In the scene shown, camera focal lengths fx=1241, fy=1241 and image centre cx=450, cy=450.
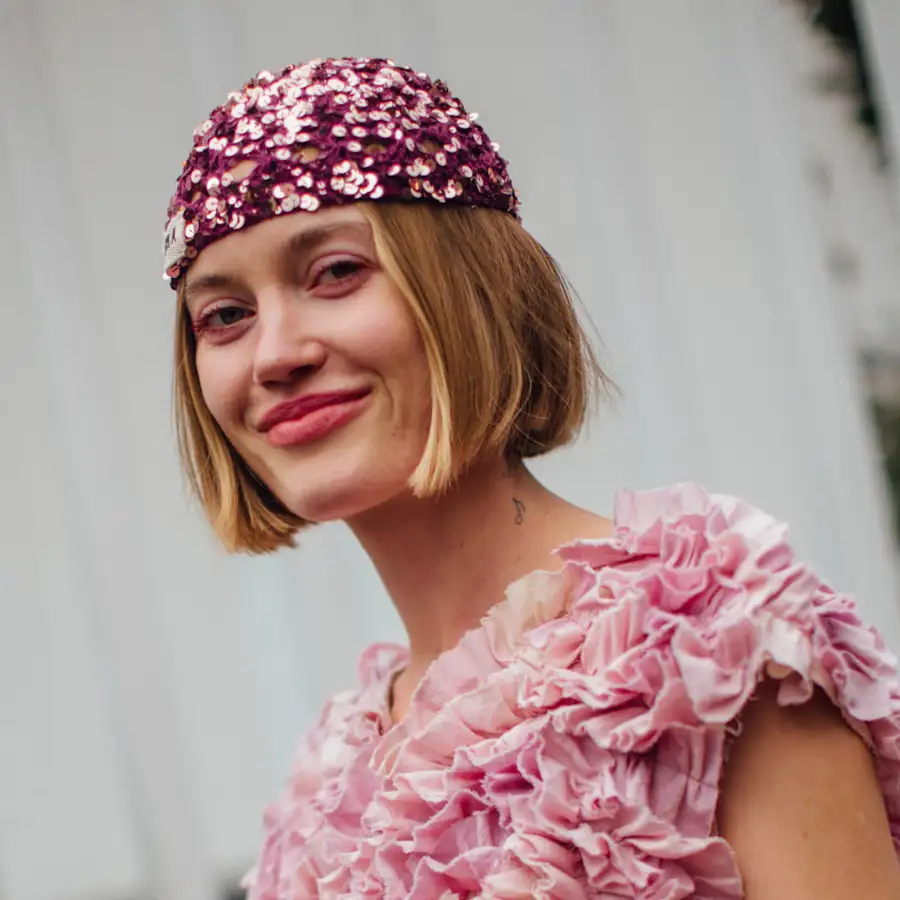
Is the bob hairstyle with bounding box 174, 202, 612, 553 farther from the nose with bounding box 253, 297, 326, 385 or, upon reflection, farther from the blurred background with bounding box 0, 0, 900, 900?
the blurred background with bounding box 0, 0, 900, 900

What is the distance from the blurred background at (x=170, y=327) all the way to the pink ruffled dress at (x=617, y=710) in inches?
39.3

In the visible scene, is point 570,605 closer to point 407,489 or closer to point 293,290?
point 407,489

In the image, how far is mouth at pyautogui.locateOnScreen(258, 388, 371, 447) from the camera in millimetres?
980

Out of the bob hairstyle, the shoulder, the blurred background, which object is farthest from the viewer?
the blurred background

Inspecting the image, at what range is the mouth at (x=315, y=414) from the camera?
98 centimetres

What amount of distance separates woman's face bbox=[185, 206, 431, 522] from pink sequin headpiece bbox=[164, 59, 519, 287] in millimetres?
23

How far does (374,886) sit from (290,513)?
0.38 meters

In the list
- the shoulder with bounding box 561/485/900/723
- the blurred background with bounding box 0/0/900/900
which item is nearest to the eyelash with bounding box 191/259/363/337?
the shoulder with bounding box 561/485/900/723

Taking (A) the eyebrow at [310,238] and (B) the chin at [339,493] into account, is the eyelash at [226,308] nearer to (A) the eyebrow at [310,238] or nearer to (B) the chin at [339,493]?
(A) the eyebrow at [310,238]

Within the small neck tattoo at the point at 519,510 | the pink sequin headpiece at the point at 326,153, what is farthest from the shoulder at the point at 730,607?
the pink sequin headpiece at the point at 326,153

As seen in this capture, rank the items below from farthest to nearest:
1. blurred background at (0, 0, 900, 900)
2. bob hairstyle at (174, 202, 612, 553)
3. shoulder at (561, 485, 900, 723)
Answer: blurred background at (0, 0, 900, 900) → bob hairstyle at (174, 202, 612, 553) → shoulder at (561, 485, 900, 723)

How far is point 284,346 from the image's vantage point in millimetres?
972

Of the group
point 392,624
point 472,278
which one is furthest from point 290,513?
point 392,624

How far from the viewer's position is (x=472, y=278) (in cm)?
100
